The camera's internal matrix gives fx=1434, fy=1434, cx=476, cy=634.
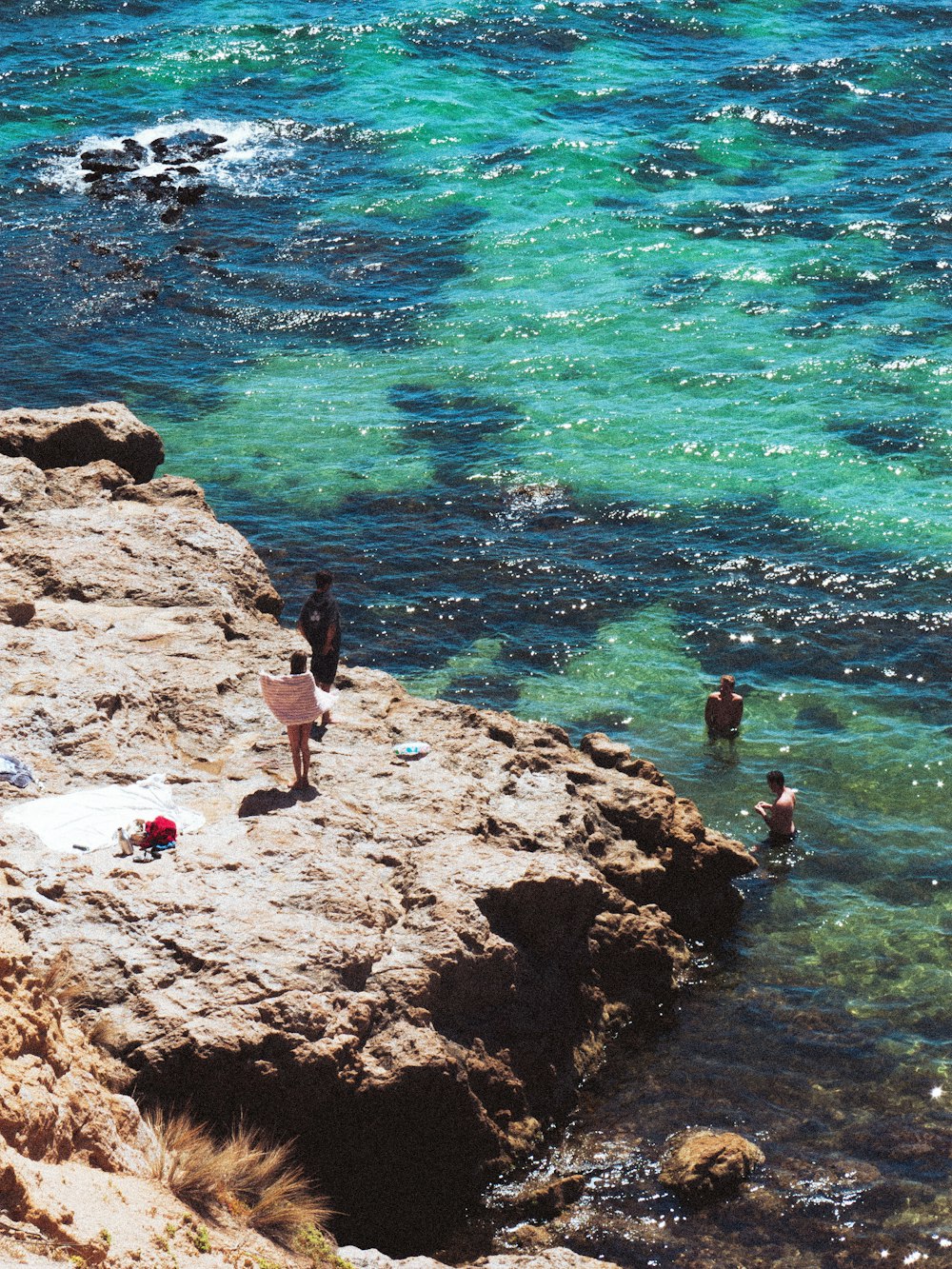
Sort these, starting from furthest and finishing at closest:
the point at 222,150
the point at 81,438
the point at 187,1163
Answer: the point at 222,150 < the point at 81,438 < the point at 187,1163

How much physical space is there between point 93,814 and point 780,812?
29.0 feet

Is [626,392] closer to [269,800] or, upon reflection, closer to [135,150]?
[269,800]

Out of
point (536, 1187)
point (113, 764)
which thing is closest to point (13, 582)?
point (113, 764)

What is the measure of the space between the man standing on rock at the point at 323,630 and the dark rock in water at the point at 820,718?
7.88m

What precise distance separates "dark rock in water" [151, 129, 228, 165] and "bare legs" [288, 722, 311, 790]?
3258 cm

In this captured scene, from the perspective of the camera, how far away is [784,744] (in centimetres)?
2053

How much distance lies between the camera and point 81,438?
22.7m

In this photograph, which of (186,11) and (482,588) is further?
(186,11)

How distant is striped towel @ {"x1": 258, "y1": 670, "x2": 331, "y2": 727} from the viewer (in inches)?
558

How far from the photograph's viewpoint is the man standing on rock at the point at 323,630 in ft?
52.5

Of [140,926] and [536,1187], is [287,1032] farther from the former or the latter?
[536,1187]

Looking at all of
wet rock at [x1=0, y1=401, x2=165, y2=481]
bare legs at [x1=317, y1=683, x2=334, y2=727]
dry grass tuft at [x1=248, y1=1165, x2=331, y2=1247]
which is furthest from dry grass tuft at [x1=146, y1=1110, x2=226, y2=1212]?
wet rock at [x1=0, y1=401, x2=165, y2=481]

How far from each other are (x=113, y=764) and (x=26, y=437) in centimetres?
945

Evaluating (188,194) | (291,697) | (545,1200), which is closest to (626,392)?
(188,194)
